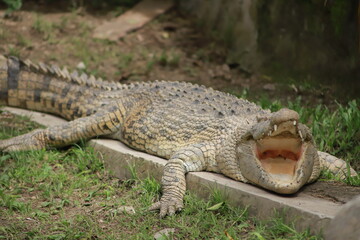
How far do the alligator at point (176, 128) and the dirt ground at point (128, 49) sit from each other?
5.59 feet

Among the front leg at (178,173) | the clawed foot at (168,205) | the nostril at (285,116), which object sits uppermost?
the nostril at (285,116)

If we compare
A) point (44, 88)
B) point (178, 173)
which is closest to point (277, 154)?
point (178, 173)

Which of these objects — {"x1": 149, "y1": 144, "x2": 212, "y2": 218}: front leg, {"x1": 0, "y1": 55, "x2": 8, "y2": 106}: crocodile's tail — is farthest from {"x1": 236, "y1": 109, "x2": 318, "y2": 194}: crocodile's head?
{"x1": 0, "y1": 55, "x2": 8, "y2": 106}: crocodile's tail

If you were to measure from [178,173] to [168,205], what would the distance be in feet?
1.23

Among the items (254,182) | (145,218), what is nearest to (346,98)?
(254,182)

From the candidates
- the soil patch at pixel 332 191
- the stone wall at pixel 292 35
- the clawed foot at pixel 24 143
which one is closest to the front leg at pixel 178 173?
the soil patch at pixel 332 191

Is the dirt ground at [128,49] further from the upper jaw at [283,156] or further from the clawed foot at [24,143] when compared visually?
the upper jaw at [283,156]

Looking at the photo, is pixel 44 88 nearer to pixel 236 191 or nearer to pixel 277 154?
pixel 236 191

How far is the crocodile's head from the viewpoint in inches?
159

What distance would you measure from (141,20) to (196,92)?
14.7ft

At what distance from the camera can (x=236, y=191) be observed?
14.4 feet

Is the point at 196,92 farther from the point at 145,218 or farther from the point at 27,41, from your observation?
the point at 27,41

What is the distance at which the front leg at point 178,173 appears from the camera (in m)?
4.52

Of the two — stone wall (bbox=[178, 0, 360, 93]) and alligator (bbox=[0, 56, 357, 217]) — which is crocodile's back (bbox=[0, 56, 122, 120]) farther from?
stone wall (bbox=[178, 0, 360, 93])
